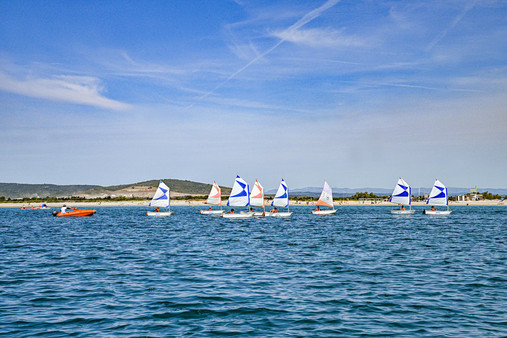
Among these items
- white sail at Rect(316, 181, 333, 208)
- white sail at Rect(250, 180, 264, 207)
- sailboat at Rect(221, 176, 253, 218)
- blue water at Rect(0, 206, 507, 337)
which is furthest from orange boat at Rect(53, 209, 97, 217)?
blue water at Rect(0, 206, 507, 337)

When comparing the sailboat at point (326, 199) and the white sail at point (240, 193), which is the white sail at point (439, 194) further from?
the white sail at point (240, 193)

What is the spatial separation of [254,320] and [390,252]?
23.6m

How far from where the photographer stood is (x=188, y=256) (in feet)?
119

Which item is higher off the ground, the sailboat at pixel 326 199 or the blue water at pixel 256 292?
the sailboat at pixel 326 199

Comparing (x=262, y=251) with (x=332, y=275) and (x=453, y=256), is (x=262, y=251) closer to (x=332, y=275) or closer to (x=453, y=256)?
(x=332, y=275)

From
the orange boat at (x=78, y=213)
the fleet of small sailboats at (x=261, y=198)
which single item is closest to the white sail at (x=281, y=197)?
the fleet of small sailboats at (x=261, y=198)

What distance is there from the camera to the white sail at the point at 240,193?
91000 mm

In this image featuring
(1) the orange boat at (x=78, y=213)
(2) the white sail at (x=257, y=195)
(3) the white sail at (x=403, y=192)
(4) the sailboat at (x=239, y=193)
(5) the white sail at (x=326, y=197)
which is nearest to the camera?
(4) the sailboat at (x=239, y=193)

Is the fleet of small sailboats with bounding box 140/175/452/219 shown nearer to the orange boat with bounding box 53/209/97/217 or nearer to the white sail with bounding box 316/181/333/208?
the white sail with bounding box 316/181/333/208

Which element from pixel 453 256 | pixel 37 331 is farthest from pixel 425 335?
pixel 453 256

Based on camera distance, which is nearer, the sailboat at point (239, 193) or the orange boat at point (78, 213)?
the sailboat at point (239, 193)

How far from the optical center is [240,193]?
3610 inches

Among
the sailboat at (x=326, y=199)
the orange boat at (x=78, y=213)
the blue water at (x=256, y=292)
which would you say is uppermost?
the sailboat at (x=326, y=199)

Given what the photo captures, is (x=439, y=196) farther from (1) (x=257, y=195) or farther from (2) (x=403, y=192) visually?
(1) (x=257, y=195)
